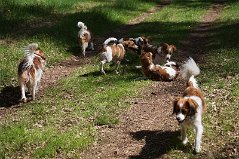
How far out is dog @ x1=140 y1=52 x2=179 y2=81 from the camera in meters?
14.5

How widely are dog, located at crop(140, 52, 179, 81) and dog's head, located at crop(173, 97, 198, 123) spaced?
6.15 m

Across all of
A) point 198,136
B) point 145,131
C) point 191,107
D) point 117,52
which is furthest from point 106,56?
point 191,107

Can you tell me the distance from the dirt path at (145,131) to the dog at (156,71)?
0.73ft

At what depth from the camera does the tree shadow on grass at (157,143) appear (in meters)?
9.09

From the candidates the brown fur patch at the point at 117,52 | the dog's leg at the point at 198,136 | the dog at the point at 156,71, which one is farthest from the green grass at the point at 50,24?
the dog's leg at the point at 198,136

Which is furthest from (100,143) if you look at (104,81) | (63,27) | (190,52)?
(63,27)

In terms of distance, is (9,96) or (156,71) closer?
(9,96)

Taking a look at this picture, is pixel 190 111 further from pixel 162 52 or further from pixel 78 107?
pixel 162 52

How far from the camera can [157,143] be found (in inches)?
377

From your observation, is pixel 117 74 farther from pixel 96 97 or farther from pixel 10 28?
pixel 10 28

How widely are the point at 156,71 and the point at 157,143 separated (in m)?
5.25

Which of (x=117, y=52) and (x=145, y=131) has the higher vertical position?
(x=117, y=52)

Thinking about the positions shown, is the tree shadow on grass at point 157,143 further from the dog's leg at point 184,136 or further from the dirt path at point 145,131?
the dog's leg at point 184,136

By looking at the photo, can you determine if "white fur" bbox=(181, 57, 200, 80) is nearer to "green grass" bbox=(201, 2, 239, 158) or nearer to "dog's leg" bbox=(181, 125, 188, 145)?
"green grass" bbox=(201, 2, 239, 158)
